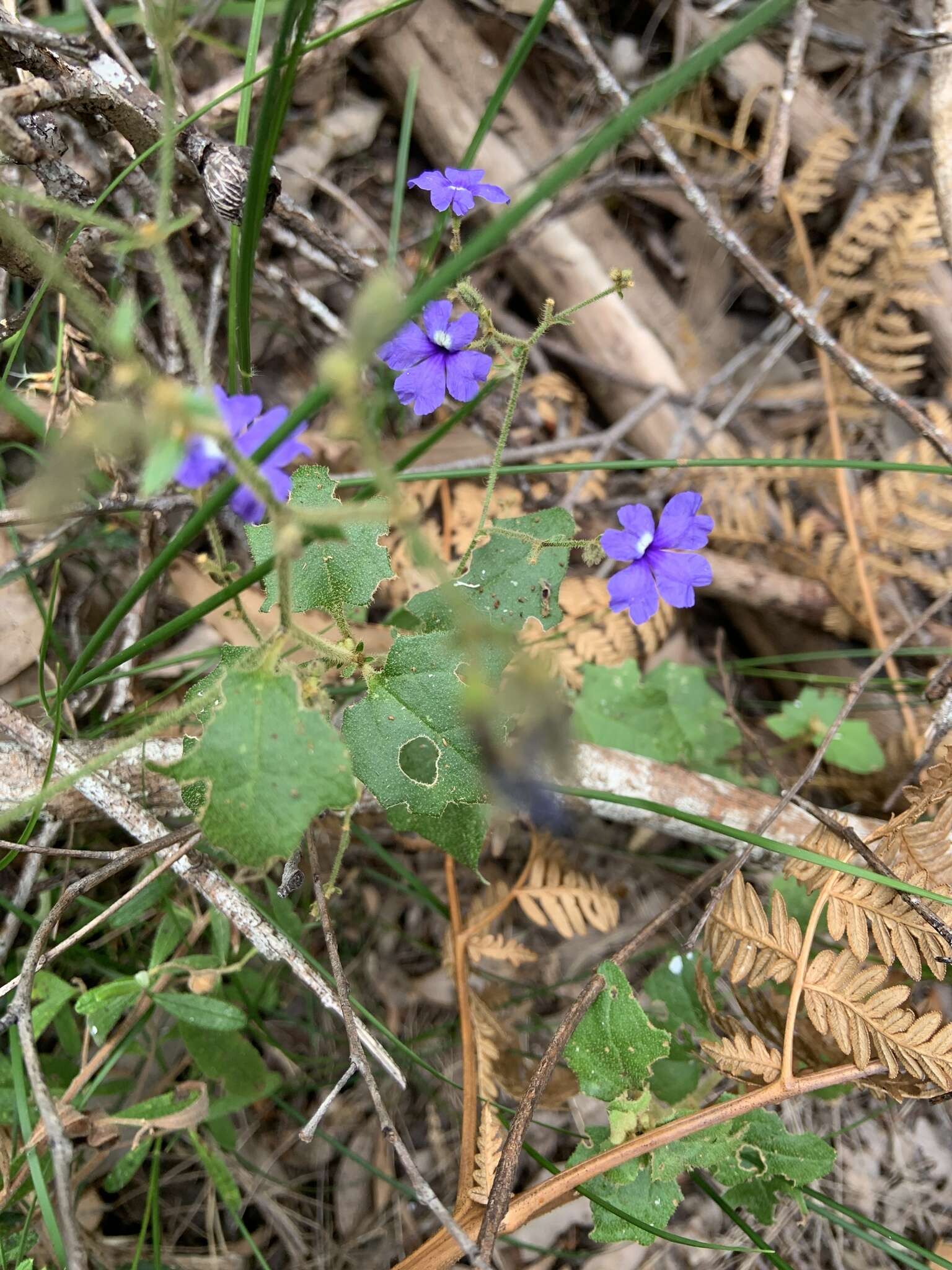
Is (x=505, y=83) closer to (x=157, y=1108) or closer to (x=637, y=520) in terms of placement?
(x=637, y=520)

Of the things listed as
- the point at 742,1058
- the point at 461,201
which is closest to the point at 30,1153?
the point at 742,1058

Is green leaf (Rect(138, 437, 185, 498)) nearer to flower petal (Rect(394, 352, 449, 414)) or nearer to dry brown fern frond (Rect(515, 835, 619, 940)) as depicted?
flower petal (Rect(394, 352, 449, 414))

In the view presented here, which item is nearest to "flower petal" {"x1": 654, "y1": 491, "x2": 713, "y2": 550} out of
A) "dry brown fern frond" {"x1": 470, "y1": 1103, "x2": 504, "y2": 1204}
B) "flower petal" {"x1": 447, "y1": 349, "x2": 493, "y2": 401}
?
"flower petal" {"x1": 447, "y1": 349, "x2": 493, "y2": 401}

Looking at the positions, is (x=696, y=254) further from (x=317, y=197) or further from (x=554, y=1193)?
(x=554, y=1193)

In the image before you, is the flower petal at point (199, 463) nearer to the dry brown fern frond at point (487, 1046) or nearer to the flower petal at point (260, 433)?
the flower petal at point (260, 433)

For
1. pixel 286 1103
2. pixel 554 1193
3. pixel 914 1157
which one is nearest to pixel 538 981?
pixel 286 1103
